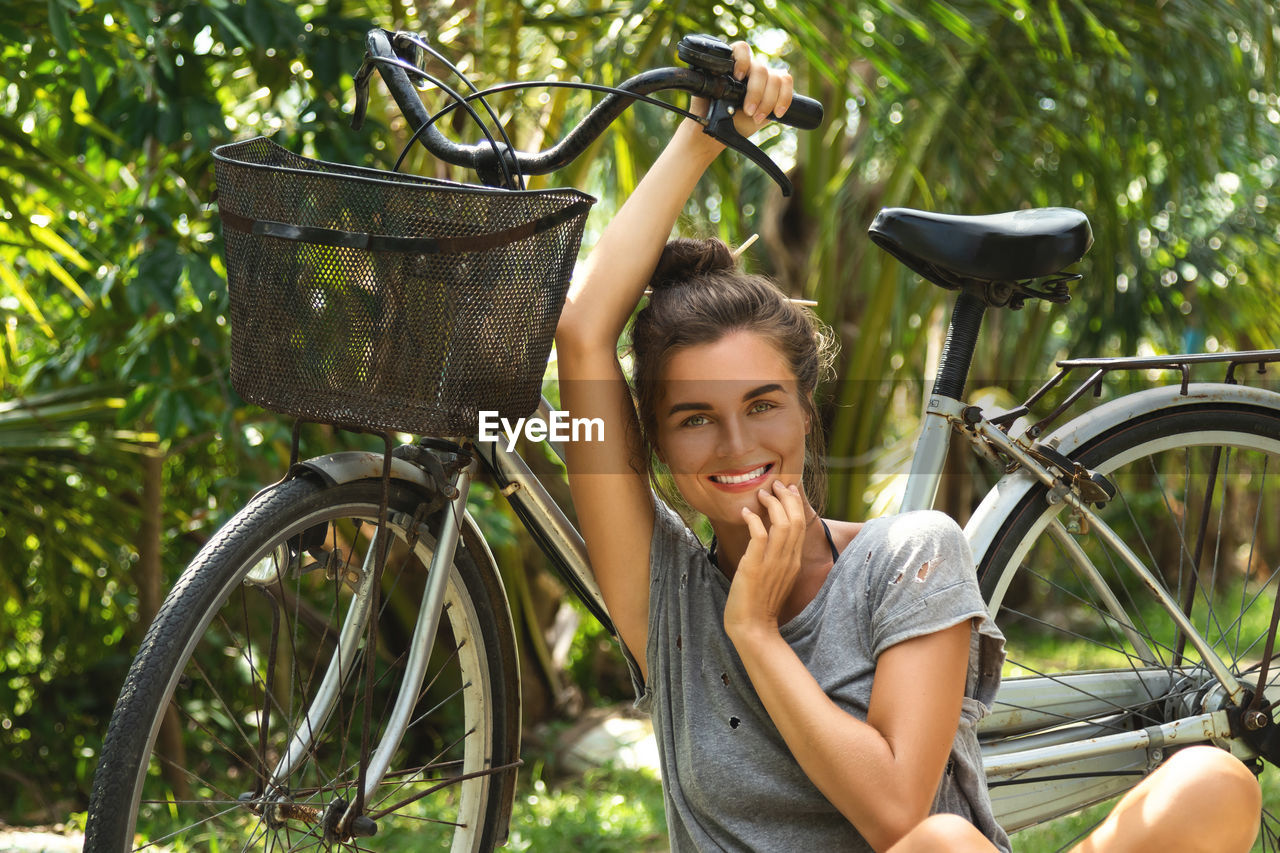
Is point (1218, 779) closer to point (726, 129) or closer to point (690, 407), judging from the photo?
point (690, 407)

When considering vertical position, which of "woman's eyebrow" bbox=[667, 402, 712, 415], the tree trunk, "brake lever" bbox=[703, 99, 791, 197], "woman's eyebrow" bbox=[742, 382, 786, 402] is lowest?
the tree trunk

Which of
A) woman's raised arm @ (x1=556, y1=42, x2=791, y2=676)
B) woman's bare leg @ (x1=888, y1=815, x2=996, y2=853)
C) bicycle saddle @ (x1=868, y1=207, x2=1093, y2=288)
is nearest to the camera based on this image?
woman's bare leg @ (x1=888, y1=815, x2=996, y2=853)

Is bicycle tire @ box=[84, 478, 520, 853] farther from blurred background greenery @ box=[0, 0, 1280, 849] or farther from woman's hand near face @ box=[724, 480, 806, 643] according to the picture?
blurred background greenery @ box=[0, 0, 1280, 849]

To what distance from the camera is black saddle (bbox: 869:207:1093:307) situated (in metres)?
1.60

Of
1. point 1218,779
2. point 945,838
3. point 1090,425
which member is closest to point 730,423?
point 945,838

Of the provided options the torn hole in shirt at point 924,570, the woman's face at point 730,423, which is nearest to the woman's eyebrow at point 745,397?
→ the woman's face at point 730,423

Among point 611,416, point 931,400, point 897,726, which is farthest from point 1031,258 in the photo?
point 897,726

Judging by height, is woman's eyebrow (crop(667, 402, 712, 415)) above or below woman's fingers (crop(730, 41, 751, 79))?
below

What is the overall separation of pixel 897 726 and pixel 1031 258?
2.45ft

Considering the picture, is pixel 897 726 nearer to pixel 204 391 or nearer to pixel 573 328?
pixel 573 328

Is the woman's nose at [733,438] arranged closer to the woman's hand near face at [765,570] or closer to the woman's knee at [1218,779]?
the woman's hand near face at [765,570]

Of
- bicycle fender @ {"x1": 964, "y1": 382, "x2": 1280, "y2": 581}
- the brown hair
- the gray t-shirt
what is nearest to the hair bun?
the brown hair

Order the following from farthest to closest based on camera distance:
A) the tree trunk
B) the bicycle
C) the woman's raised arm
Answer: the tree trunk
the woman's raised arm
the bicycle

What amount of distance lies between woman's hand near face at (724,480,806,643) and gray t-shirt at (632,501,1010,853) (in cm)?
9
